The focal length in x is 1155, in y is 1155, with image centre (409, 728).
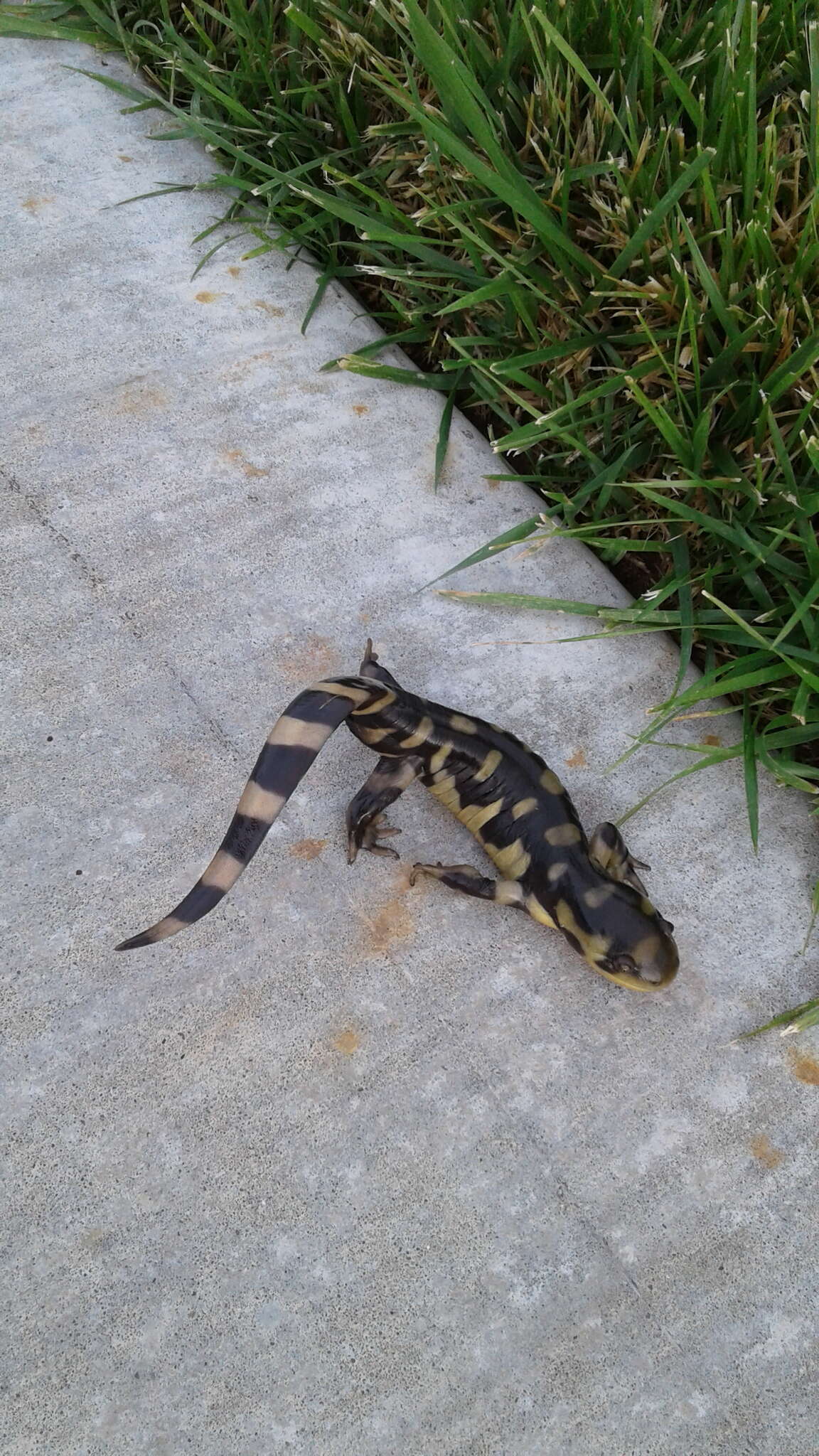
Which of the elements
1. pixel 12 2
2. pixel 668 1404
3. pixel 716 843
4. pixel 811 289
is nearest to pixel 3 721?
pixel 716 843

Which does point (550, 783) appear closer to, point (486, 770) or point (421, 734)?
point (486, 770)

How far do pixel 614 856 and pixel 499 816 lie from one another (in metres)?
0.30

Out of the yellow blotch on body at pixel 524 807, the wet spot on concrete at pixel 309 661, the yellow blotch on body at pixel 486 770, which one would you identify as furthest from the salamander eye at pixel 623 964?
the wet spot on concrete at pixel 309 661

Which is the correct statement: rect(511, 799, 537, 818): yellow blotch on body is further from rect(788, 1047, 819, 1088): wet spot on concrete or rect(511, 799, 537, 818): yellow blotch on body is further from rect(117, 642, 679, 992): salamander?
rect(788, 1047, 819, 1088): wet spot on concrete

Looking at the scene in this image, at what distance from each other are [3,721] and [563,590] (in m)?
1.59

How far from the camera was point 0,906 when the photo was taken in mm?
2707

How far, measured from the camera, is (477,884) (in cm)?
278

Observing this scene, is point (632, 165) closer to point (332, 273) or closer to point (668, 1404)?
point (332, 273)

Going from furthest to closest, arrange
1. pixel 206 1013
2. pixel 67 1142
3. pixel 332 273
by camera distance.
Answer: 1. pixel 332 273
2. pixel 206 1013
3. pixel 67 1142

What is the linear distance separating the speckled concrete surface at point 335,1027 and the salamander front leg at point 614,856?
0.08m

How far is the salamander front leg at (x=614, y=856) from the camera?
9.31 feet

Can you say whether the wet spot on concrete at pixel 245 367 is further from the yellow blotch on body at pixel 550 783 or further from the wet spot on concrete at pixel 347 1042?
the wet spot on concrete at pixel 347 1042

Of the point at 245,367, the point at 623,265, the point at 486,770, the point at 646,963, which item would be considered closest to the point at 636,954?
the point at 646,963

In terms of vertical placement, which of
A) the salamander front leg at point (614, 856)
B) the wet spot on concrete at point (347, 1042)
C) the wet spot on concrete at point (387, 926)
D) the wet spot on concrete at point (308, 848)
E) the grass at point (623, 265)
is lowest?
the wet spot on concrete at point (347, 1042)
